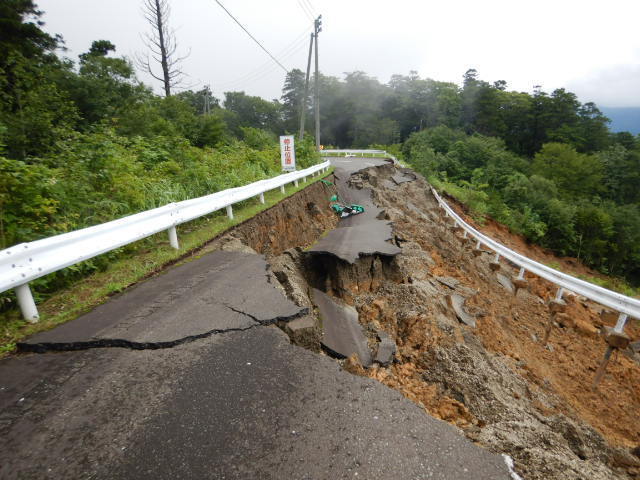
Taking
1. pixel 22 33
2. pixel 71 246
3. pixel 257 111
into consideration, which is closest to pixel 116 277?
pixel 71 246

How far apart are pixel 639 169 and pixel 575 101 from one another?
66.6ft

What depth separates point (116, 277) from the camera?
13.5ft

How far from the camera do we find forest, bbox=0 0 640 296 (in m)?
5.59

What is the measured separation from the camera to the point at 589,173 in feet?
127

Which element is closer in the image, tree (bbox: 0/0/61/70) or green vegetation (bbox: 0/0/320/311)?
green vegetation (bbox: 0/0/320/311)

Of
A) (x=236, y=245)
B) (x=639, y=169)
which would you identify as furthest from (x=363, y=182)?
(x=639, y=169)

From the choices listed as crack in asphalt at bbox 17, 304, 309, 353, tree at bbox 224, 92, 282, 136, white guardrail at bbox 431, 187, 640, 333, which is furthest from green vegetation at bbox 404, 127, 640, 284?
tree at bbox 224, 92, 282, 136

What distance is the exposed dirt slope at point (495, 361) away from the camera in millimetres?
2816

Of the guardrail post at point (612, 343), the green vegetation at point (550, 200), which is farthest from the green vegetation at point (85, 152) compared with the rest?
the green vegetation at point (550, 200)

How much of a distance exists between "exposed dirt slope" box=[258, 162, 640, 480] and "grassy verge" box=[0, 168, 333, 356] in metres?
1.55

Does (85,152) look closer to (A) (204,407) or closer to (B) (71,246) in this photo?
(B) (71,246)

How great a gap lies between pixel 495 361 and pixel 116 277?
208 inches

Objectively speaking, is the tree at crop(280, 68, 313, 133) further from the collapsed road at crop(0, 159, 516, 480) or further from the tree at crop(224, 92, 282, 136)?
the collapsed road at crop(0, 159, 516, 480)

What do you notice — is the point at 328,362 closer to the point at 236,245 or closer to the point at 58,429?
the point at 58,429
